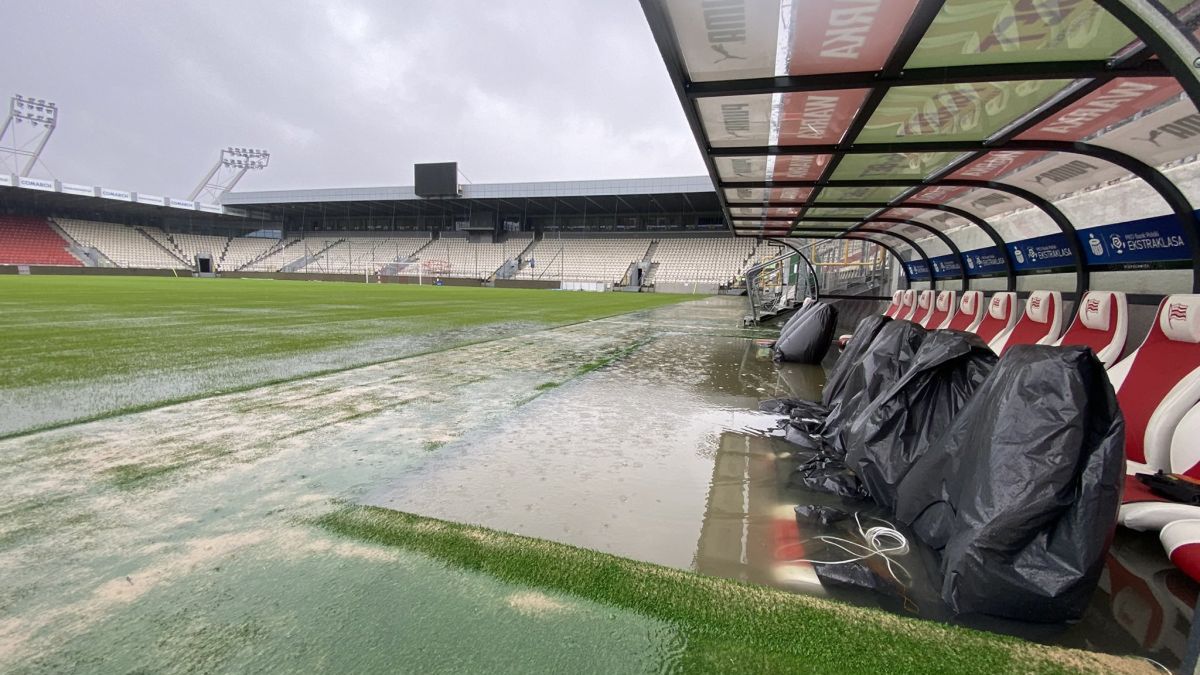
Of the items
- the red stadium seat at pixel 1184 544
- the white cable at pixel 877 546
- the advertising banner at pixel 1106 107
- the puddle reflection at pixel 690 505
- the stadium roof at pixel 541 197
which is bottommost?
the white cable at pixel 877 546

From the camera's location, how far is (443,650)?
4.69 feet

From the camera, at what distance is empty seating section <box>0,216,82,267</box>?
43.6 m

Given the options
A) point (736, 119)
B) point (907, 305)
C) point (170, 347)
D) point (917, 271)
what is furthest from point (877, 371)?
point (917, 271)

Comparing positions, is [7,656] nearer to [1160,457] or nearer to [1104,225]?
[1160,457]

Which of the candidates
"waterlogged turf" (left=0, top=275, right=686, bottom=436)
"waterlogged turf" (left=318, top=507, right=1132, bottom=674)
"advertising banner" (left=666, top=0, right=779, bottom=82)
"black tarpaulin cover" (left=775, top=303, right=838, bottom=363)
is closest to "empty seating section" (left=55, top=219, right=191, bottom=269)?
"waterlogged turf" (left=0, top=275, right=686, bottom=436)

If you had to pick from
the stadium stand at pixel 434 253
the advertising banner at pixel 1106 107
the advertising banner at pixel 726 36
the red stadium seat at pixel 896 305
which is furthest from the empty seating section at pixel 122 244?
the advertising banner at pixel 1106 107

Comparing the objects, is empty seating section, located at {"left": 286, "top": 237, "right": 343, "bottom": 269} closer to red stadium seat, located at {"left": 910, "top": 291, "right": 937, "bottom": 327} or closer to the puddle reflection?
red stadium seat, located at {"left": 910, "top": 291, "right": 937, "bottom": 327}

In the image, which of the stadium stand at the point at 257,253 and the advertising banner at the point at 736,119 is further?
the stadium stand at the point at 257,253

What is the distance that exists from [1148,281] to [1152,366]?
2.40 meters

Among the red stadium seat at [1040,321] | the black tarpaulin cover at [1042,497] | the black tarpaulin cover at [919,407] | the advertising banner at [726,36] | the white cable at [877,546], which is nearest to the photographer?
the black tarpaulin cover at [1042,497]

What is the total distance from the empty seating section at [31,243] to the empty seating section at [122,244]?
1540 millimetres

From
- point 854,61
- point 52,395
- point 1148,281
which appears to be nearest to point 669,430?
point 854,61

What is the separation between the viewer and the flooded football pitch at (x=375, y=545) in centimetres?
147

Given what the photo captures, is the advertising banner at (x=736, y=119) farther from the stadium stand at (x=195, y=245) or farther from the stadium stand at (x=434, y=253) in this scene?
the stadium stand at (x=195, y=245)
